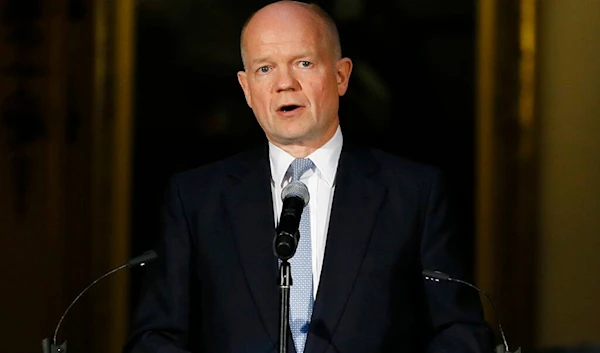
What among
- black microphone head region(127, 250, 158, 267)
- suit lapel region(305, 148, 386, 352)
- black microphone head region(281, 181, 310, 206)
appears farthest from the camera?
suit lapel region(305, 148, 386, 352)

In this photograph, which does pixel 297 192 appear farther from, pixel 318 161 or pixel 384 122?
pixel 384 122

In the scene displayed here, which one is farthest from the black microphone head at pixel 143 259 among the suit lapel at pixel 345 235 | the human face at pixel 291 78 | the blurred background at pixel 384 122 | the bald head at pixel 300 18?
the blurred background at pixel 384 122

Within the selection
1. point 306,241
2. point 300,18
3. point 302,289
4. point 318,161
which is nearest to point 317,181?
point 318,161

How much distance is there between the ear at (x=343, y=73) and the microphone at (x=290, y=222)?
67 centimetres

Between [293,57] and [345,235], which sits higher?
[293,57]

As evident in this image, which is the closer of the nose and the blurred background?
the nose

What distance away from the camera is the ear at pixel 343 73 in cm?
226

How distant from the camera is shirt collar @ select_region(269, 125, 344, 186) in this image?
2152mm

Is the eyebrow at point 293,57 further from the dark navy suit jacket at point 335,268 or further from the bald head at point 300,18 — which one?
the dark navy suit jacket at point 335,268

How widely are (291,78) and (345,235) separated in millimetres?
353

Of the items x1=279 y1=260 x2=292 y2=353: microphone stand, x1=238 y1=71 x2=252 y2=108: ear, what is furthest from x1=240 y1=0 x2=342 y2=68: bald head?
x1=279 y1=260 x2=292 y2=353: microphone stand

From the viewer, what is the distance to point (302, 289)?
2047mm

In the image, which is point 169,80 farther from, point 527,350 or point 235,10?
point 527,350

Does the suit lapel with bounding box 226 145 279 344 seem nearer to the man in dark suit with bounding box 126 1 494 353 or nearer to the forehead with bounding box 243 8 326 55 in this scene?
the man in dark suit with bounding box 126 1 494 353
